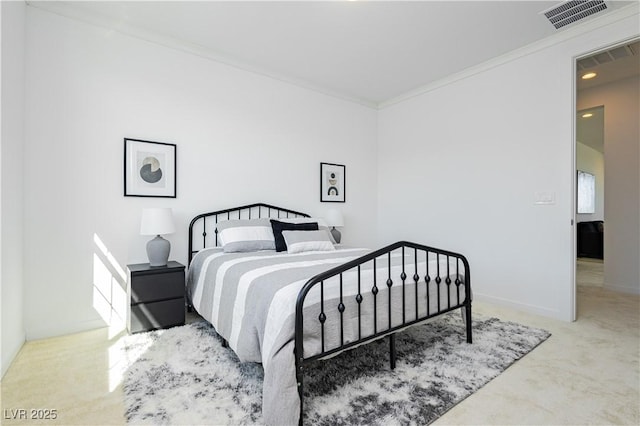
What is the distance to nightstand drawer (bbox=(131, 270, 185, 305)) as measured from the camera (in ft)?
8.65

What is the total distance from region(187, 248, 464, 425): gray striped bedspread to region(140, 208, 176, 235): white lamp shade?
23.2 inches

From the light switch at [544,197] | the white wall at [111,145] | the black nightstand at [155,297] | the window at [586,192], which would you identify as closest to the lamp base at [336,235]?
the white wall at [111,145]

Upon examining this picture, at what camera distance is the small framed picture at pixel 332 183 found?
176 inches

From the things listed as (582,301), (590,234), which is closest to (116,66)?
(582,301)

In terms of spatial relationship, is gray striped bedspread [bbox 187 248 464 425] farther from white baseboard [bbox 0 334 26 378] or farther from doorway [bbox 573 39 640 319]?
doorway [bbox 573 39 640 319]

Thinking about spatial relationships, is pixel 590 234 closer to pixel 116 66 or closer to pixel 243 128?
pixel 243 128

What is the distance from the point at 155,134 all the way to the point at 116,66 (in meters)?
0.68

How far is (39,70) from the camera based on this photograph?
263 cm

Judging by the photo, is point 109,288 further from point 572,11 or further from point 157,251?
point 572,11

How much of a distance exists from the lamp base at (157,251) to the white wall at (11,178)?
892mm

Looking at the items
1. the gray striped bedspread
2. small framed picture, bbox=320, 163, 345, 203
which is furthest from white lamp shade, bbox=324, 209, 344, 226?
the gray striped bedspread

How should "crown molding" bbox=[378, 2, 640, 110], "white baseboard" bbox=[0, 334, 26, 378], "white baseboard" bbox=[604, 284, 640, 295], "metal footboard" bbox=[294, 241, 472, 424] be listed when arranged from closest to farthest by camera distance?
1. "metal footboard" bbox=[294, 241, 472, 424]
2. "white baseboard" bbox=[0, 334, 26, 378]
3. "crown molding" bbox=[378, 2, 640, 110]
4. "white baseboard" bbox=[604, 284, 640, 295]

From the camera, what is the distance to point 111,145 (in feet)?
9.63

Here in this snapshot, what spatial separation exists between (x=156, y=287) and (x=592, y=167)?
31.7ft
